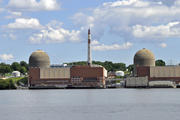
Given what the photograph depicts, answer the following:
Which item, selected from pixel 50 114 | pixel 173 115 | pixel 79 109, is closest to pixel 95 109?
pixel 79 109

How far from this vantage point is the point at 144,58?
6575 inches

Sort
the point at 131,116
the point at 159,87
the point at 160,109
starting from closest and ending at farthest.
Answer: the point at 131,116 < the point at 160,109 < the point at 159,87

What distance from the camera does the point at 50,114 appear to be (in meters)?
56.6

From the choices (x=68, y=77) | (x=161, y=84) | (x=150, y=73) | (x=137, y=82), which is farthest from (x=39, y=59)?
(x=161, y=84)

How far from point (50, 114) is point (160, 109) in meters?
13.6

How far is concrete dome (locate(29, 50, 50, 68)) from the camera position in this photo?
563ft

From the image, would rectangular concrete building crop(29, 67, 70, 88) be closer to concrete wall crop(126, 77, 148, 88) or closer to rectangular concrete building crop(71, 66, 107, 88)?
rectangular concrete building crop(71, 66, 107, 88)

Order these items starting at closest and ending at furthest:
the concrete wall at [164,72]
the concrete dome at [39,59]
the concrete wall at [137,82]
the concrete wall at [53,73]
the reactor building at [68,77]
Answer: the concrete wall at [137,82] < the reactor building at [68,77] < the concrete wall at [164,72] < the concrete wall at [53,73] < the concrete dome at [39,59]

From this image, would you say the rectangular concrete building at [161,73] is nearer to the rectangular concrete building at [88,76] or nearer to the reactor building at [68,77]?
the rectangular concrete building at [88,76]

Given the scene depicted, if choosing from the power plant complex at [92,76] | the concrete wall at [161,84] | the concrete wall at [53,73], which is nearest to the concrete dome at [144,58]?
the power plant complex at [92,76]

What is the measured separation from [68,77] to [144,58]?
25199 millimetres

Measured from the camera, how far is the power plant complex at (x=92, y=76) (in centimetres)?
16225

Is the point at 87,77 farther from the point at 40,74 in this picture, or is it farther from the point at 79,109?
the point at 79,109

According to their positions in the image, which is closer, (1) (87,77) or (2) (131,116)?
(2) (131,116)
